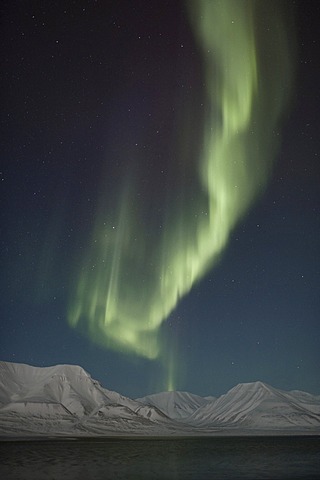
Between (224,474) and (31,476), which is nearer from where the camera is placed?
(31,476)

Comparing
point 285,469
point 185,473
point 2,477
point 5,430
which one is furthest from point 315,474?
point 5,430

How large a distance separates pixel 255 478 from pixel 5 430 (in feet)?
614

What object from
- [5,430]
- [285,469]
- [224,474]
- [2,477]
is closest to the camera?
[2,477]

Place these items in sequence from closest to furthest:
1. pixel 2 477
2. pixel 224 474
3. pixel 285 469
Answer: pixel 2 477 → pixel 224 474 → pixel 285 469

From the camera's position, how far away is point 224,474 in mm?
31453

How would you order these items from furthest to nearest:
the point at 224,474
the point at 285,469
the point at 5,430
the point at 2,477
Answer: the point at 5,430
the point at 285,469
the point at 224,474
the point at 2,477

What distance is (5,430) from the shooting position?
656 ft

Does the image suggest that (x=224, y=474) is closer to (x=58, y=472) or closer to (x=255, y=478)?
(x=255, y=478)

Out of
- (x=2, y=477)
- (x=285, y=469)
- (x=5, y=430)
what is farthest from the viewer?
(x=5, y=430)

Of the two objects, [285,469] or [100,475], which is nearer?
[100,475]

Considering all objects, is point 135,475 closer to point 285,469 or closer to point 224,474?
point 224,474

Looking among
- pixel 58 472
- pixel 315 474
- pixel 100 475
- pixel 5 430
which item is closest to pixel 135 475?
pixel 100 475

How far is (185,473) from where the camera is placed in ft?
106

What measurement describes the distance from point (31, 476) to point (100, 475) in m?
3.44
